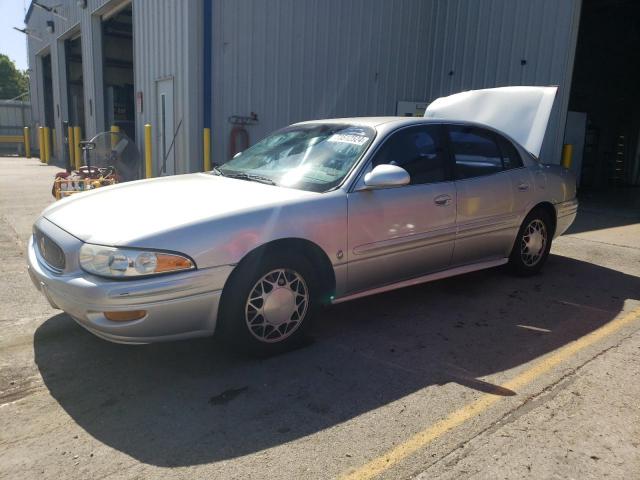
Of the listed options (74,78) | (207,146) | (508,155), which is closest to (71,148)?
(74,78)

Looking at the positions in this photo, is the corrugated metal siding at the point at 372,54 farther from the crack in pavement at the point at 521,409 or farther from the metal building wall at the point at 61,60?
the crack in pavement at the point at 521,409

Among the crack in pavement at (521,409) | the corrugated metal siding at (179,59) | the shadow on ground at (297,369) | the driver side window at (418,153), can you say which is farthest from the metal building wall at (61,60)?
the crack in pavement at (521,409)

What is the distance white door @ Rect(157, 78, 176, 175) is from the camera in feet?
34.4

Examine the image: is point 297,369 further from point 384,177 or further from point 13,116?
point 13,116

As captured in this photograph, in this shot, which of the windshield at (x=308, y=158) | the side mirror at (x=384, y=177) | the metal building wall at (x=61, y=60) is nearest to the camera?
the side mirror at (x=384, y=177)

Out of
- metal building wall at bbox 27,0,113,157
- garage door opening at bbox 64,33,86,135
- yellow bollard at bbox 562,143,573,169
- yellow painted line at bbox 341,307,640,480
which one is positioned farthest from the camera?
garage door opening at bbox 64,33,86,135

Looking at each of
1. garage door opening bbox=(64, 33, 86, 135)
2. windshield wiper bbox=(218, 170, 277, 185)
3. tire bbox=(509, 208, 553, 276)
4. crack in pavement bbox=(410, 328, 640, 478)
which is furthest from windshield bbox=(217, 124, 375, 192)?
garage door opening bbox=(64, 33, 86, 135)

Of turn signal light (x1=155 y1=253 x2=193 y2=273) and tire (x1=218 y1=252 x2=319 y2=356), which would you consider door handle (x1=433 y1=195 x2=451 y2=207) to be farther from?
turn signal light (x1=155 y1=253 x2=193 y2=273)

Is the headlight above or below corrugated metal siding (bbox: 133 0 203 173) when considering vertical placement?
below

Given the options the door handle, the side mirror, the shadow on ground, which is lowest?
the shadow on ground

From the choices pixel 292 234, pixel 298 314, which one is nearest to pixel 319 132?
pixel 292 234

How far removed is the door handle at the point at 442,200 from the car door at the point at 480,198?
0.13 m

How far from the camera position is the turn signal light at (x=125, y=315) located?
291 centimetres

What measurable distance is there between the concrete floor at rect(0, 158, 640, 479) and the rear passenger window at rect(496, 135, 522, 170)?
1306mm
